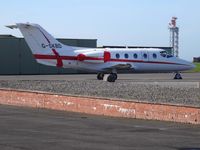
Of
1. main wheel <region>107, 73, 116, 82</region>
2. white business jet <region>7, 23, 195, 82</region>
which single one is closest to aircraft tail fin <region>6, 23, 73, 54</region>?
white business jet <region>7, 23, 195, 82</region>

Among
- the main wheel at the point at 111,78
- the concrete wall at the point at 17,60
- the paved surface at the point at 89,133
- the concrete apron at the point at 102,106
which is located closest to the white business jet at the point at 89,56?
the main wheel at the point at 111,78

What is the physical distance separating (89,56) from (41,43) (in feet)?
12.5

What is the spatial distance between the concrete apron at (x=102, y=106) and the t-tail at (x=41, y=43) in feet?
58.9

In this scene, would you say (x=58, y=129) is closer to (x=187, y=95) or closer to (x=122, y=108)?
(x=122, y=108)

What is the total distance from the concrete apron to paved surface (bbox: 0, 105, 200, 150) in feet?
1.67

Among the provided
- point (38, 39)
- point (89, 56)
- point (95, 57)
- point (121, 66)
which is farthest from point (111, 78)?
point (38, 39)

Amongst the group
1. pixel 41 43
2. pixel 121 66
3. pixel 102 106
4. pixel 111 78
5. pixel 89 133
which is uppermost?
pixel 41 43

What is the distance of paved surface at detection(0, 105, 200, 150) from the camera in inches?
516

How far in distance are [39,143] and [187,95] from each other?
11.7 meters

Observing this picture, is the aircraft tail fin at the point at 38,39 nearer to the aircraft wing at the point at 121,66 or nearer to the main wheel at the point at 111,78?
the aircraft wing at the point at 121,66

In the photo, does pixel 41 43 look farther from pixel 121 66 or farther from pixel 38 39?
pixel 121 66

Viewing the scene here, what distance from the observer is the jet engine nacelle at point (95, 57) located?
45.3 meters

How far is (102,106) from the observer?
835 inches

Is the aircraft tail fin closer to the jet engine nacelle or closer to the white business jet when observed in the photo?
the white business jet
